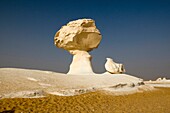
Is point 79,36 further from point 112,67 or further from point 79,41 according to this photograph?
point 112,67

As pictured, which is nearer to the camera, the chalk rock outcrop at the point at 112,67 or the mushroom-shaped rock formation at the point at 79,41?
the mushroom-shaped rock formation at the point at 79,41

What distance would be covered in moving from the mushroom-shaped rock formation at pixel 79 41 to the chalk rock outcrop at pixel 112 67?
319 cm

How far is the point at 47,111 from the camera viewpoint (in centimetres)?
802

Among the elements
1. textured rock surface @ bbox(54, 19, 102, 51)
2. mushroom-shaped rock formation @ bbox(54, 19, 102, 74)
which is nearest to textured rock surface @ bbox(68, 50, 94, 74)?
mushroom-shaped rock formation @ bbox(54, 19, 102, 74)

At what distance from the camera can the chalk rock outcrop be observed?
3070 centimetres

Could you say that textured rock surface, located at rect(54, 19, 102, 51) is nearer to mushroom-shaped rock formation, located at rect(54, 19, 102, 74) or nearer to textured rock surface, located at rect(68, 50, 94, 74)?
mushroom-shaped rock formation, located at rect(54, 19, 102, 74)

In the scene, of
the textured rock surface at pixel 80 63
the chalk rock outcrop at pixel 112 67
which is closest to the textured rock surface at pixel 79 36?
the textured rock surface at pixel 80 63

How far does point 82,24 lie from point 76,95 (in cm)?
1940

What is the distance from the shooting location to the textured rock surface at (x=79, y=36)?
29.7 metres

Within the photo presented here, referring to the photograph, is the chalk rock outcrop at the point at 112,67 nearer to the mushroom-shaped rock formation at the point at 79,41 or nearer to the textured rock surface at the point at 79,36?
the mushroom-shaped rock formation at the point at 79,41

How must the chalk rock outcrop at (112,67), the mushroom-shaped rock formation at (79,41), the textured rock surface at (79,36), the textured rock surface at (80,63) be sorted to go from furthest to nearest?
the chalk rock outcrop at (112,67) < the textured rock surface at (79,36) < the mushroom-shaped rock formation at (79,41) < the textured rock surface at (80,63)

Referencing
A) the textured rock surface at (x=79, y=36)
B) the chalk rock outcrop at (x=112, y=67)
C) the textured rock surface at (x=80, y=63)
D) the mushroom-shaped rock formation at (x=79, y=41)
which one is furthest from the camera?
the chalk rock outcrop at (x=112, y=67)

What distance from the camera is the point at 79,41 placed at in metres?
30.7

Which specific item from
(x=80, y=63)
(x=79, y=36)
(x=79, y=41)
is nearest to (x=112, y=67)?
(x=80, y=63)
